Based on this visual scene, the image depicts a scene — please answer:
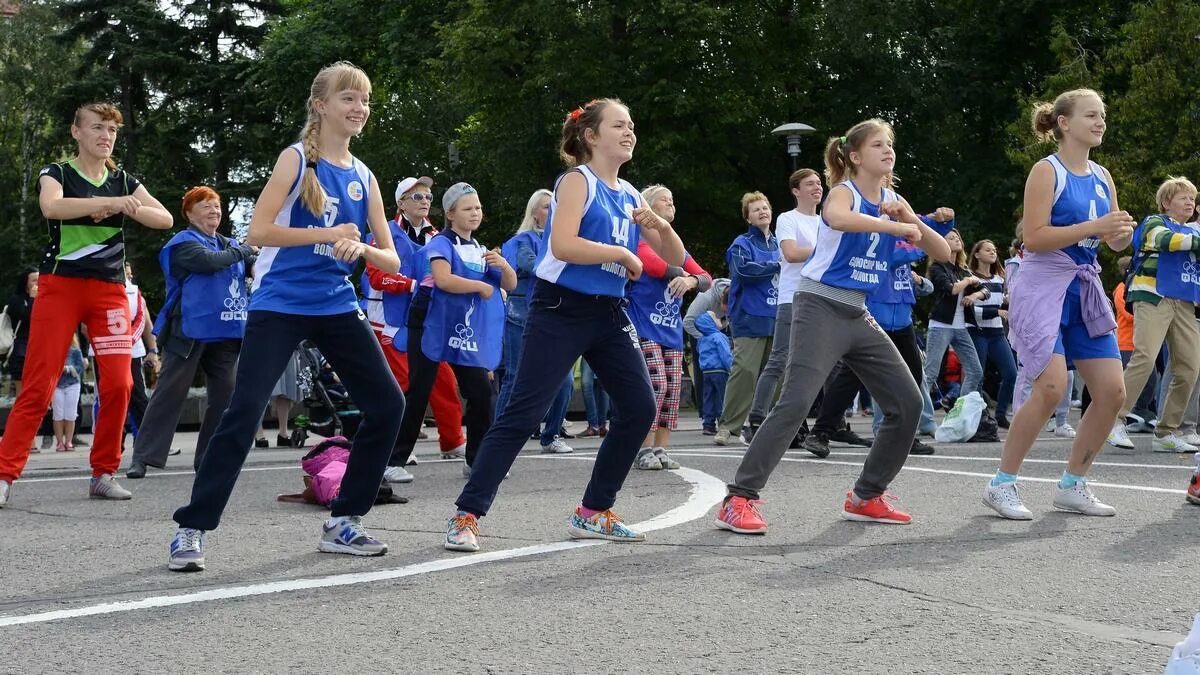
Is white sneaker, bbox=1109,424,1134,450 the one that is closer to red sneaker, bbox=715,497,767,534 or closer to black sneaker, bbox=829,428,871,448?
black sneaker, bbox=829,428,871,448

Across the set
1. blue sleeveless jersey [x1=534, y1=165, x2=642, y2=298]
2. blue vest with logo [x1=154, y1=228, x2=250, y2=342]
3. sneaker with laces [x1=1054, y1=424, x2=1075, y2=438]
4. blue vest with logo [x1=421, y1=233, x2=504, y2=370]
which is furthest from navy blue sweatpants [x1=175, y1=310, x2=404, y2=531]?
sneaker with laces [x1=1054, y1=424, x2=1075, y2=438]

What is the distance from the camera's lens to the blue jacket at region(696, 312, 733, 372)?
15289 mm

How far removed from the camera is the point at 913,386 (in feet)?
22.5

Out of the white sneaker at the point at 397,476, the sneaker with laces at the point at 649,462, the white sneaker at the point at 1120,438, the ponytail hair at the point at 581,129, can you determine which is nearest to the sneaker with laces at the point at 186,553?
the ponytail hair at the point at 581,129

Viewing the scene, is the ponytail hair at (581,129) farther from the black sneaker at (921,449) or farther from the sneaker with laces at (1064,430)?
the sneaker with laces at (1064,430)

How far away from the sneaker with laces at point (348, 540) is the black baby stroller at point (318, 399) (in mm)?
7762

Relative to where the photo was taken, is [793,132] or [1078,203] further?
[793,132]

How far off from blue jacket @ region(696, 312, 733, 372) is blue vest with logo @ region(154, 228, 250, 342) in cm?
636

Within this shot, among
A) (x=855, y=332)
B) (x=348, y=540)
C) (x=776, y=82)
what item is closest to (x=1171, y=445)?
(x=855, y=332)

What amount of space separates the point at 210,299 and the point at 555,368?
437 cm

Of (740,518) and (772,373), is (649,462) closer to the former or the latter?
(772,373)

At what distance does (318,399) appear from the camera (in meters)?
14.3

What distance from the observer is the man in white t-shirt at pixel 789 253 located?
10.3 metres

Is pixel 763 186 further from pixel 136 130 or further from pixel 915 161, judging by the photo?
pixel 136 130
